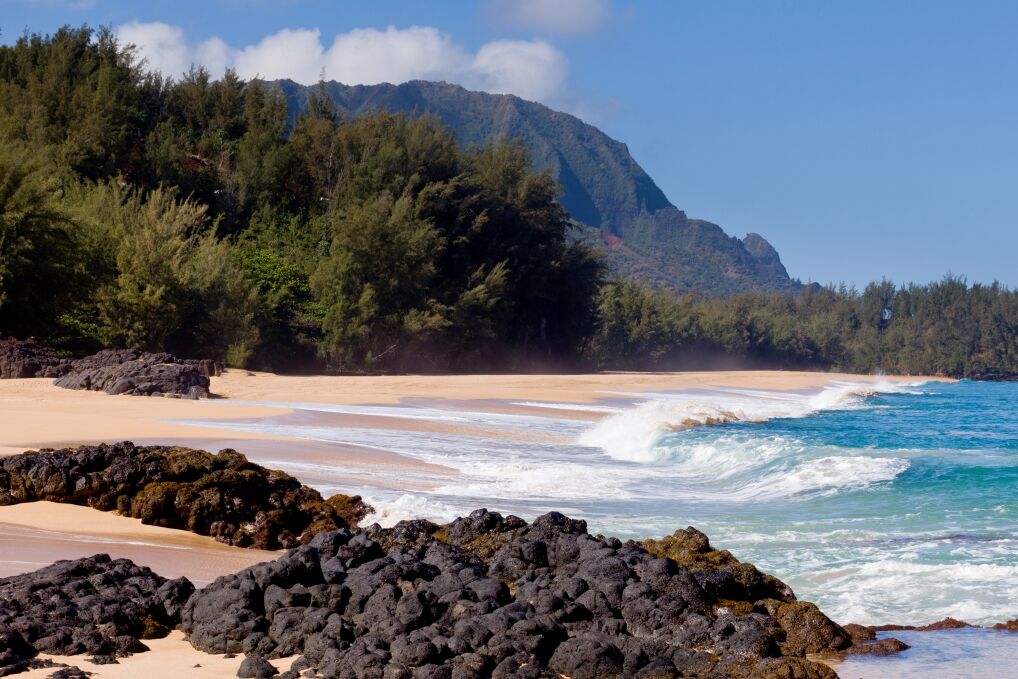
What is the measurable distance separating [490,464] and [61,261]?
683 inches

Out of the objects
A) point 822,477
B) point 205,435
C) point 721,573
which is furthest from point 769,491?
point 205,435

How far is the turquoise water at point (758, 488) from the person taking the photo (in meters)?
9.70

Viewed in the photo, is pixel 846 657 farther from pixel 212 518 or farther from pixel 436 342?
pixel 436 342

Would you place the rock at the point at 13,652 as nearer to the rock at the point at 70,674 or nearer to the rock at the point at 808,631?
the rock at the point at 70,674

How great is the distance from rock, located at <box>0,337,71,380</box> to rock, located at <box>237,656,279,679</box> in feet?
62.8

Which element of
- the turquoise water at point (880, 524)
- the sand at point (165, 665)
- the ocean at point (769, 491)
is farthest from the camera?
the ocean at point (769, 491)

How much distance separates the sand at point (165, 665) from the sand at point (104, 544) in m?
1.56

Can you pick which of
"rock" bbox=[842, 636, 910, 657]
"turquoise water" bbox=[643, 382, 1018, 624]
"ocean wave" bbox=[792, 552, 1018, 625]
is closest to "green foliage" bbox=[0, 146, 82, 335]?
"turquoise water" bbox=[643, 382, 1018, 624]

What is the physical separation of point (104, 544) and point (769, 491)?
9021mm

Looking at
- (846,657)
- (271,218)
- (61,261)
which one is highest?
(271,218)

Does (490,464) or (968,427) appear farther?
(968,427)

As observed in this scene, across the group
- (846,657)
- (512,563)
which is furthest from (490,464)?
(846,657)

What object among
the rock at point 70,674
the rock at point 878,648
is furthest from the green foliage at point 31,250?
the rock at point 878,648

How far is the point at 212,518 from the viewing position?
10.2 metres
